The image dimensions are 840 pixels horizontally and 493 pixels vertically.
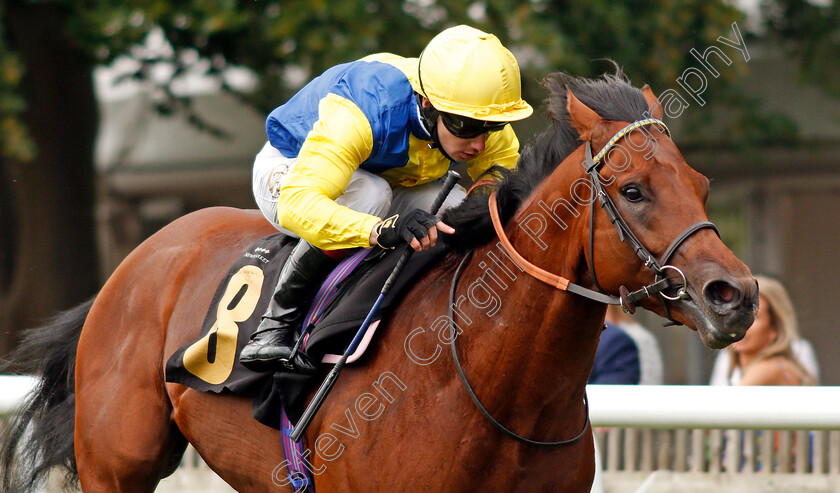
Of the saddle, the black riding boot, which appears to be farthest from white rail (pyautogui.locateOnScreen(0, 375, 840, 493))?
the black riding boot

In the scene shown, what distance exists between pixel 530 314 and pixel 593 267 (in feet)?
0.87

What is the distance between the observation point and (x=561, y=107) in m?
2.72

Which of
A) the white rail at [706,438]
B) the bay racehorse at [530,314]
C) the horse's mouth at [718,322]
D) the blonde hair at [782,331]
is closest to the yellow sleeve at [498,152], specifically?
the bay racehorse at [530,314]

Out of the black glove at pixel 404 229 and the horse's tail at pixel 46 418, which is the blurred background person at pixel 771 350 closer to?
the black glove at pixel 404 229

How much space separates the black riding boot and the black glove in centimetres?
40

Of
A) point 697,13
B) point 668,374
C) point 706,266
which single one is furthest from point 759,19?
point 706,266

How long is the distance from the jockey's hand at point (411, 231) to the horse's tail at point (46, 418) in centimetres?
198

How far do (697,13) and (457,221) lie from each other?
612 cm

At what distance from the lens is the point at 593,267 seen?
8.10ft

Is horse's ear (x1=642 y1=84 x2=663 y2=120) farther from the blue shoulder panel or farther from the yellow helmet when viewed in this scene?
the blue shoulder panel

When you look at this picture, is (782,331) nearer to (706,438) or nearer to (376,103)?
(706,438)

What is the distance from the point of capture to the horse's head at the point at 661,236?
2195mm

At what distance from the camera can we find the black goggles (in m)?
2.83

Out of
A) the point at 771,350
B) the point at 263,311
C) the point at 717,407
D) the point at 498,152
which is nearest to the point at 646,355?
the point at 771,350
